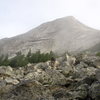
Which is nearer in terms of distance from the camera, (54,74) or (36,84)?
(36,84)

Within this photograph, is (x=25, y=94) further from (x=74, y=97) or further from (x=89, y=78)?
(x=89, y=78)

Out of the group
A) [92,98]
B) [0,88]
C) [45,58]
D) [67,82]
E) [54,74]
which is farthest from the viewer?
[45,58]

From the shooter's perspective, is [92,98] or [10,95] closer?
[92,98]

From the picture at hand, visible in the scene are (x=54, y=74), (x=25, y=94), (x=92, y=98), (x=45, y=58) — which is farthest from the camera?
(x=45, y=58)

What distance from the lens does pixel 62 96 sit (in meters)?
21.1

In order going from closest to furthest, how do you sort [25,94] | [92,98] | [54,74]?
[92,98]
[25,94]
[54,74]

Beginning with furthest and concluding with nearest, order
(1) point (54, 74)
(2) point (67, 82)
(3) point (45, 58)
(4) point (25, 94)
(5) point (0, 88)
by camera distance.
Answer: (3) point (45, 58), (1) point (54, 74), (2) point (67, 82), (5) point (0, 88), (4) point (25, 94)

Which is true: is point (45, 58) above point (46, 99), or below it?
below

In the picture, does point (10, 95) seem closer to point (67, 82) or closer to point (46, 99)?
point (46, 99)

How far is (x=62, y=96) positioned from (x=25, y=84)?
3.54 meters

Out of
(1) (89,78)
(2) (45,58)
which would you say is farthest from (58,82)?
(2) (45,58)

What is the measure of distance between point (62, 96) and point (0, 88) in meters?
6.29

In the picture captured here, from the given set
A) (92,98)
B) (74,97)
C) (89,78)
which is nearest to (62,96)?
(74,97)

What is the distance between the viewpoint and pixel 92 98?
20.4m
